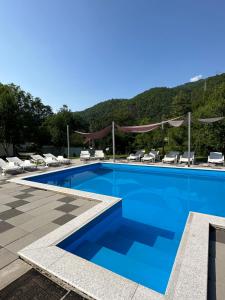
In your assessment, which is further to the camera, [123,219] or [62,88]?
[62,88]

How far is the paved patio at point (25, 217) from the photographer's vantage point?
7.50 ft

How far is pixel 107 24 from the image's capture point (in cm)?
1024

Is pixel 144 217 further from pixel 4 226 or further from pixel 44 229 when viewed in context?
pixel 4 226

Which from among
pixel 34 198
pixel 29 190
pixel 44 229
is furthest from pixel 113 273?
pixel 29 190

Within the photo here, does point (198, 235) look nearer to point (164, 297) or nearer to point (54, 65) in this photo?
point (164, 297)

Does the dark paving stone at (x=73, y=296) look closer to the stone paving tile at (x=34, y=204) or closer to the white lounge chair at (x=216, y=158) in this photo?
the stone paving tile at (x=34, y=204)

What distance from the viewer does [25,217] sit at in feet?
12.0

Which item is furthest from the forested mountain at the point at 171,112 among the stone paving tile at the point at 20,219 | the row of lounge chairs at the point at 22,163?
the stone paving tile at the point at 20,219

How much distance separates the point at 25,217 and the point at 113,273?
2.33 meters

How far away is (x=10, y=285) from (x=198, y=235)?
247 centimetres

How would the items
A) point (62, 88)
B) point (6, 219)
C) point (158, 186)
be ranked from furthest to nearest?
point (62, 88), point (158, 186), point (6, 219)

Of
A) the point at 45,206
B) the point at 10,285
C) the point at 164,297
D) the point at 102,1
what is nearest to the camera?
the point at 164,297

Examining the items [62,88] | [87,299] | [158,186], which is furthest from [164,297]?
[62,88]

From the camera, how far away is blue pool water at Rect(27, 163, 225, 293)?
2900mm
